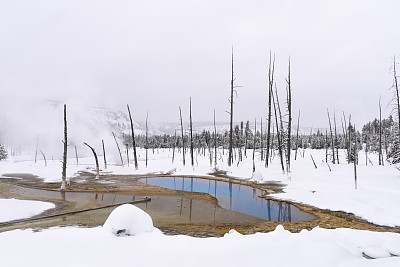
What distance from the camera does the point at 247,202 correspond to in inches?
597

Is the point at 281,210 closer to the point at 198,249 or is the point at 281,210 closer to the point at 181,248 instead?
the point at 198,249

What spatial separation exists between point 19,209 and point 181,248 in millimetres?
10951

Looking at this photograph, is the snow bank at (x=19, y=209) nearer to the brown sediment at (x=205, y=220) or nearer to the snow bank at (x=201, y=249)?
the brown sediment at (x=205, y=220)

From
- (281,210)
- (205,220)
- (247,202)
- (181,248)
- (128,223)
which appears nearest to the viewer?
(181,248)

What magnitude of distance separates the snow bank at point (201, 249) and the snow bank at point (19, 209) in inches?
172

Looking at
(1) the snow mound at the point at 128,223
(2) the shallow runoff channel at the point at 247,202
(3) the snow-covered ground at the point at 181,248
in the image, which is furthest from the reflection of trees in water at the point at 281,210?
(1) the snow mound at the point at 128,223

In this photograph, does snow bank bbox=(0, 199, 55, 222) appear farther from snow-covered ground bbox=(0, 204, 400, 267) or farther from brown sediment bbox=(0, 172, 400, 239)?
snow-covered ground bbox=(0, 204, 400, 267)

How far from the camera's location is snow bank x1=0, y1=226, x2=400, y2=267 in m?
5.30

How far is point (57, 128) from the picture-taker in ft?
401

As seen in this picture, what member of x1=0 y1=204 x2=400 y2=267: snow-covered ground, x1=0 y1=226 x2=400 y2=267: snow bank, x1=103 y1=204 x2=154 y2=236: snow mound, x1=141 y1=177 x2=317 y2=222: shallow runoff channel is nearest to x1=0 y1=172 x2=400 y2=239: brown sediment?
x1=141 y1=177 x2=317 y2=222: shallow runoff channel

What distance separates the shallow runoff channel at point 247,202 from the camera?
1184 centimetres

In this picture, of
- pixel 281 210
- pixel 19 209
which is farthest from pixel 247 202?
pixel 19 209

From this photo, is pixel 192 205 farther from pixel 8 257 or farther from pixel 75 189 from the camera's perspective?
pixel 75 189

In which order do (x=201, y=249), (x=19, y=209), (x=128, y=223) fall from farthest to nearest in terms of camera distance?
1. (x=19, y=209)
2. (x=128, y=223)
3. (x=201, y=249)
